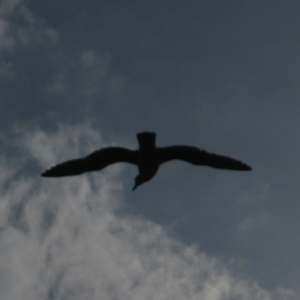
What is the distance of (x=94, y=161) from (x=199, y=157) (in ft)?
10.0

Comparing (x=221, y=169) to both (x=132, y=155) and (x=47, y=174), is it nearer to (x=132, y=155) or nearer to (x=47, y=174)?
(x=132, y=155)

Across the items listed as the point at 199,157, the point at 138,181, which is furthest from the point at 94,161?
the point at 199,157

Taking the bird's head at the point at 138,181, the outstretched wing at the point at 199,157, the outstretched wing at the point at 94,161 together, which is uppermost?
the outstretched wing at the point at 199,157

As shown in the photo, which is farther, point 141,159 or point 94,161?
point 94,161

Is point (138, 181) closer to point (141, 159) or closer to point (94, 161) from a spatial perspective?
point (141, 159)

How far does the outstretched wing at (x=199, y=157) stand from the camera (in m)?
26.7

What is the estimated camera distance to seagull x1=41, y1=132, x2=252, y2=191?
86.6 feet

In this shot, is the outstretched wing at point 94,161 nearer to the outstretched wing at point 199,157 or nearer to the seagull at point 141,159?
the seagull at point 141,159

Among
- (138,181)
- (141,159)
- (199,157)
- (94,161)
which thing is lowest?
(138,181)

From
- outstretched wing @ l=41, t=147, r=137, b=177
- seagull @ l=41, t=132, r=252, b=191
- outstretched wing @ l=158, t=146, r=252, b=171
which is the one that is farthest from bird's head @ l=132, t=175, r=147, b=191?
outstretched wing @ l=158, t=146, r=252, b=171

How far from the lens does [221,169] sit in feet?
91.5

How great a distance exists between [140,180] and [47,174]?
2848 mm

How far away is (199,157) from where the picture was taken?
27109 millimetres

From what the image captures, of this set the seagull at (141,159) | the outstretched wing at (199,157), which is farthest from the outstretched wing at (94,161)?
the outstretched wing at (199,157)
